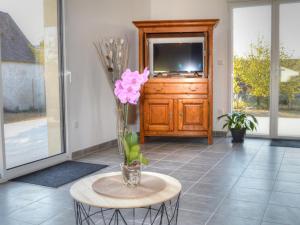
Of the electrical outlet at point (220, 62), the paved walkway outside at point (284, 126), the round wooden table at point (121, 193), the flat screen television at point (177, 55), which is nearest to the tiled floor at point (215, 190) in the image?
the round wooden table at point (121, 193)

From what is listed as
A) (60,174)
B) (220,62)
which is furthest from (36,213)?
(220,62)

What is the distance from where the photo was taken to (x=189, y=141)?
586 centimetres

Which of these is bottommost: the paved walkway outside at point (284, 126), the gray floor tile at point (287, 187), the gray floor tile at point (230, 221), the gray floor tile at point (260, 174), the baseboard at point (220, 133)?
the gray floor tile at point (230, 221)

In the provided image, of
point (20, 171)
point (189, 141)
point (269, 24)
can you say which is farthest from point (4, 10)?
point (269, 24)

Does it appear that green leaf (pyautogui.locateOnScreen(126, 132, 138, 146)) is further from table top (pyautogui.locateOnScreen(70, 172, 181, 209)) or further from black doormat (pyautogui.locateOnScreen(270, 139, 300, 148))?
black doormat (pyautogui.locateOnScreen(270, 139, 300, 148))

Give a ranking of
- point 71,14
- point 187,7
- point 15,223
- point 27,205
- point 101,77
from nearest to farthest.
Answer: point 15,223 < point 27,205 < point 71,14 < point 101,77 < point 187,7

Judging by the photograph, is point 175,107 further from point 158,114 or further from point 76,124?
point 76,124

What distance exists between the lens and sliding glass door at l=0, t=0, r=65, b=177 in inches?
150

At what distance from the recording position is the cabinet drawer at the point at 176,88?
17.8 ft

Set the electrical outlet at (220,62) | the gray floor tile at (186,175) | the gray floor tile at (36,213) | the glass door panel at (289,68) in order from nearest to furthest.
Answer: the gray floor tile at (36,213)
the gray floor tile at (186,175)
the glass door panel at (289,68)
the electrical outlet at (220,62)

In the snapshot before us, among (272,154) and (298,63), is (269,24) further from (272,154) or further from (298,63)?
(272,154)

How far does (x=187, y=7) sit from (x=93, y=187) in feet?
16.3

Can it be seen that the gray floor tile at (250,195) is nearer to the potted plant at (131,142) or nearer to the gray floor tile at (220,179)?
the gray floor tile at (220,179)

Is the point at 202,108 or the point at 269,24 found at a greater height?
the point at 269,24
